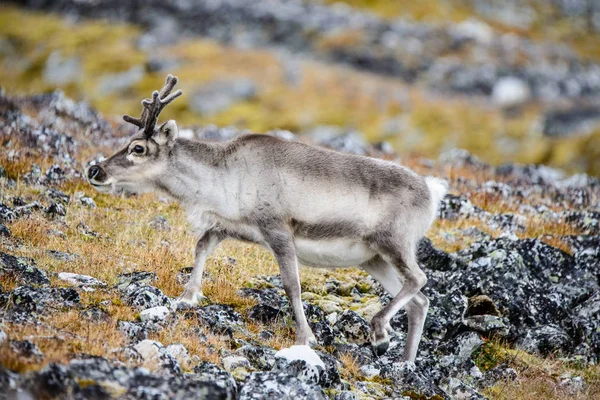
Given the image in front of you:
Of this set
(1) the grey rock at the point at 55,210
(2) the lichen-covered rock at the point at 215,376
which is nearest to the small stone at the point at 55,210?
(1) the grey rock at the point at 55,210

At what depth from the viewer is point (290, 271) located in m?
10.3

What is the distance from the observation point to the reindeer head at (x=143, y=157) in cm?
1091

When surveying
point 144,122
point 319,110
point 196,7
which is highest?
point 144,122

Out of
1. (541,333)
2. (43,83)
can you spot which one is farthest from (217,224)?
(43,83)

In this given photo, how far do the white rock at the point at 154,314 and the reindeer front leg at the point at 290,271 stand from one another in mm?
1835

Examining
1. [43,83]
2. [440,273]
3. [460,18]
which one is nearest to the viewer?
[440,273]

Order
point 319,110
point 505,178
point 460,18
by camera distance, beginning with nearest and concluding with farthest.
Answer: point 505,178
point 319,110
point 460,18

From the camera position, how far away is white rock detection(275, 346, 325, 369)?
29.3ft

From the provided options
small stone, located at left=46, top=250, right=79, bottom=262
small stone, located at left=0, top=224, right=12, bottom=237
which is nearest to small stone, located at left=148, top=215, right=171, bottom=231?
small stone, located at left=46, top=250, right=79, bottom=262

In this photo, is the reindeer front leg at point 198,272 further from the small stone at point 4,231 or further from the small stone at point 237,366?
the small stone at point 4,231

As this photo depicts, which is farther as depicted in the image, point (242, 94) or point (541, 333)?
point (242, 94)

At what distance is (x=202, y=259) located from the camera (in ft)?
36.0

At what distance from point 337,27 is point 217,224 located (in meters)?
56.9

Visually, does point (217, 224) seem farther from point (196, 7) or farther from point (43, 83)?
point (196, 7)
